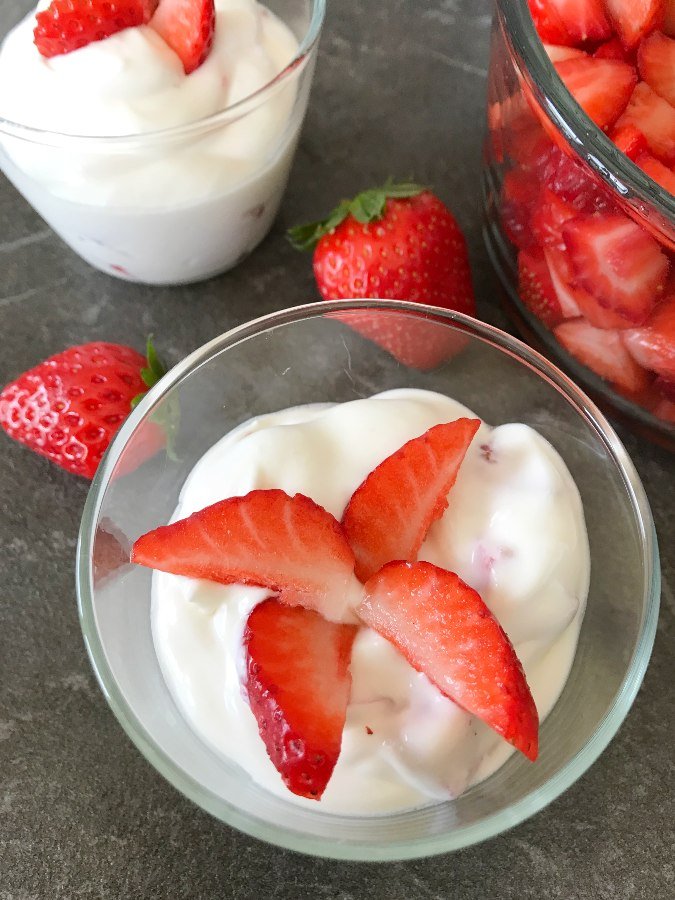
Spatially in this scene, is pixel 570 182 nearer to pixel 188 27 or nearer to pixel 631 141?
pixel 631 141

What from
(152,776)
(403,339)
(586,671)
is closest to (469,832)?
(586,671)

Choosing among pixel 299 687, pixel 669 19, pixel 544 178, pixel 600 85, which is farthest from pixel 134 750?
pixel 669 19

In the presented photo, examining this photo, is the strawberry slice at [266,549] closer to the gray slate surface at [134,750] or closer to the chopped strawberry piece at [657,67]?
the gray slate surface at [134,750]

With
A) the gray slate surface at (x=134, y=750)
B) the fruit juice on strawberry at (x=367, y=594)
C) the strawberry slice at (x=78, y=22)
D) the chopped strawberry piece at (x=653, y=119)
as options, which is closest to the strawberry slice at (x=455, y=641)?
the fruit juice on strawberry at (x=367, y=594)

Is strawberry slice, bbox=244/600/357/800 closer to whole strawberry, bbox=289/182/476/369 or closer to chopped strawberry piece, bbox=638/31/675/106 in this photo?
whole strawberry, bbox=289/182/476/369

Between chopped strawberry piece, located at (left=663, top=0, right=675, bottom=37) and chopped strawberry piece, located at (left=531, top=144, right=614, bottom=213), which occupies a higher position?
chopped strawberry piece, located at (left=663, top=0, right=675, bottom=37)

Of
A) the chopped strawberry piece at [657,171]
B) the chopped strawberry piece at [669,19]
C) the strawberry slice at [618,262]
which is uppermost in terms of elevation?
the chopped strawberry piece at [669,19]

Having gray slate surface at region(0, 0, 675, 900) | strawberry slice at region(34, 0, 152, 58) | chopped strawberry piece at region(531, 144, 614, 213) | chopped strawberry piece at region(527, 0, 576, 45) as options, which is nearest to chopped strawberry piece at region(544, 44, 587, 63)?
chopped strawberry piece at region(527, 0, 576, 45)
